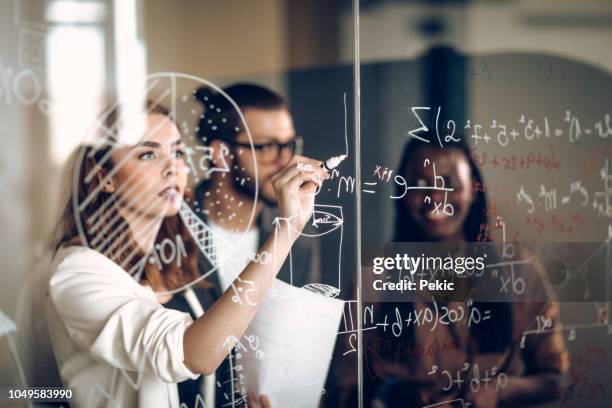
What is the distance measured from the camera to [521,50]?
87.3 inches

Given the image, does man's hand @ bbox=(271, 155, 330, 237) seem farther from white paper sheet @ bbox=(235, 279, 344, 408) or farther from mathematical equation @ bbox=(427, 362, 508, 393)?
mathematical equation @ bbox=(427, 362, 508, 393)

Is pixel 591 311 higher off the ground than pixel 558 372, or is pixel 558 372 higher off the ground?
pixel 591 311

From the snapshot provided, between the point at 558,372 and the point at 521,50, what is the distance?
1.06 metres

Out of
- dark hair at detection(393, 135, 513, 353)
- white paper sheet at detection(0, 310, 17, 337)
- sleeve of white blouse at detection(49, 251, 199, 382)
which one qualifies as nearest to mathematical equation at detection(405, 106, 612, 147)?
dark hair at detection(393, 135, 513, 353)

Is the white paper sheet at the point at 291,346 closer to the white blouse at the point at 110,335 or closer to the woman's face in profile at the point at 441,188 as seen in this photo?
the white blouse at the point at 110,335

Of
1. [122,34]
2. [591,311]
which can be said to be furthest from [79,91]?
[591,311]

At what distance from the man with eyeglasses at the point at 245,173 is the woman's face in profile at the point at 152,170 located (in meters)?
0.08

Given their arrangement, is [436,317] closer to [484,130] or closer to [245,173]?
[484,130]

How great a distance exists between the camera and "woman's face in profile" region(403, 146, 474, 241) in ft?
7.27

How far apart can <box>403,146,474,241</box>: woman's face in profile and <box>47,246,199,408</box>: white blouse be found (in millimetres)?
813

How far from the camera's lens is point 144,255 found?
2.21 metres

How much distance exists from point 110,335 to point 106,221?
358 millimetres

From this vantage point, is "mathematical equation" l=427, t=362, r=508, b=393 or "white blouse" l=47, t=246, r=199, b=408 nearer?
"white blouse" l=47, t=246, r=199, b=408

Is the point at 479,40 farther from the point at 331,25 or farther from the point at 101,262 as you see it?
the point at 101,262
